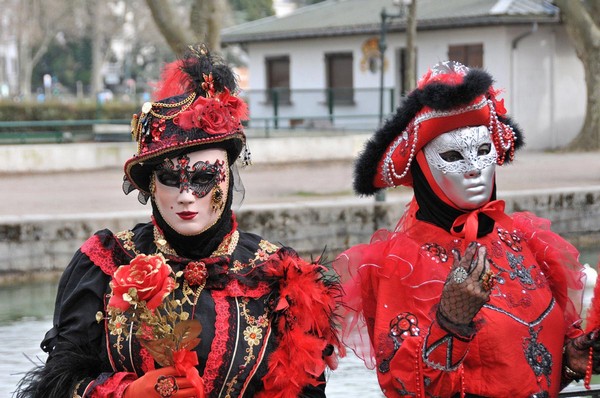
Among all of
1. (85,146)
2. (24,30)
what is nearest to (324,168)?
(85,146)

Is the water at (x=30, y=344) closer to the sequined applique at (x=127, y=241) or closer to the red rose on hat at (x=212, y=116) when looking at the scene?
the sequined applique at (x=127, y=241)

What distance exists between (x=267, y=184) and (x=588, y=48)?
8983mm

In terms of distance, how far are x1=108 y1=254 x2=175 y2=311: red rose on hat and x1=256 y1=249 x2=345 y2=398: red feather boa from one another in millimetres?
441

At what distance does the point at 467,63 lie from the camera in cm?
2605

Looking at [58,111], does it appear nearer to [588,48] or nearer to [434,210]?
[588,48]

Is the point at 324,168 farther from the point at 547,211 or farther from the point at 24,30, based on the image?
the point at 24,30

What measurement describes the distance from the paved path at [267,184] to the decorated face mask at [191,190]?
9.34 metres

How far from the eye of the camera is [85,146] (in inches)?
789

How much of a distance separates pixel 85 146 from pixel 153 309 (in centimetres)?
1732

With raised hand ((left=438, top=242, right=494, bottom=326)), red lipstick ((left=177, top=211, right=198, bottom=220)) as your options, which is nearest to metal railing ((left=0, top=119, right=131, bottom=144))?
red lipstick ((left=177, top=211, right=198, bottom=220))

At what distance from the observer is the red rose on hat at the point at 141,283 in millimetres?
3094

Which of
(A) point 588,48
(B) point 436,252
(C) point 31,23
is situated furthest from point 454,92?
(C) point 31,23

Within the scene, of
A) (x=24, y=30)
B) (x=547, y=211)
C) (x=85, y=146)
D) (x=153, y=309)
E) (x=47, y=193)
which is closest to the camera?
(x=153, y=309)

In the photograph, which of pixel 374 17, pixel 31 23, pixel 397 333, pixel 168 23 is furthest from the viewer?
pixel 31 23
